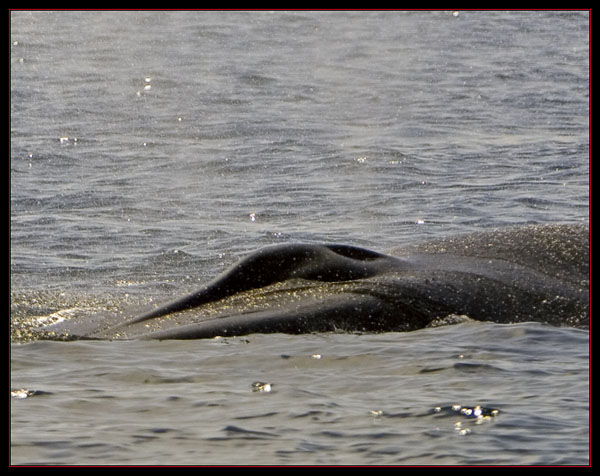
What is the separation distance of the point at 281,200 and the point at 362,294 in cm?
852

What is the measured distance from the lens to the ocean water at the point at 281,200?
724 cm

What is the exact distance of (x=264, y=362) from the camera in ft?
28.2

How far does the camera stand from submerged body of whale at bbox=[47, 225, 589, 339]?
367 inches

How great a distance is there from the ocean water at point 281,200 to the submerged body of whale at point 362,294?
0.23 meters

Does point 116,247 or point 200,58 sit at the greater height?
point 200,58

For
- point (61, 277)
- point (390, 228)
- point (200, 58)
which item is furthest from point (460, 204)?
point (200, 58)

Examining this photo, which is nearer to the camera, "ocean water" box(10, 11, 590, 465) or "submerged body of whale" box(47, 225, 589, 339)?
"ocean water" box(10, 11, 590, 465)

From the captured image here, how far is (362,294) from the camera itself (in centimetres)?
944

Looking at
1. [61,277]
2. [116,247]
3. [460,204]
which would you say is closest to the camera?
Result: [61,277]

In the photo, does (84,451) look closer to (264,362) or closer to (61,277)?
(264,362)

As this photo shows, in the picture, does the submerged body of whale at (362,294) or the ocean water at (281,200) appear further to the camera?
the submerged body of whale at (362,294)

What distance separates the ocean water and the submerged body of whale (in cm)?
23

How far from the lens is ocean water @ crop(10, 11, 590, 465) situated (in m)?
7.24
